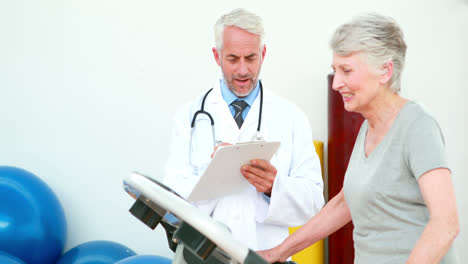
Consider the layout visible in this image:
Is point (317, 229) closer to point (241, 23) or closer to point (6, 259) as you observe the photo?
point (241, 23)

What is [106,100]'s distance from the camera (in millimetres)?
2904

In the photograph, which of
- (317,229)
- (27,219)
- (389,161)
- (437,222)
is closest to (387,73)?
(389,161)

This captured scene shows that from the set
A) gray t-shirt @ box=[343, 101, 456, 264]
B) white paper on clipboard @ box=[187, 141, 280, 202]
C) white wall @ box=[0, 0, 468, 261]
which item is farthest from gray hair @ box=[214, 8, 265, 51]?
white wall @ box=[0, 0, 468, 261]

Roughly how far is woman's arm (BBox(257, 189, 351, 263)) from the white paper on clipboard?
0.23 m

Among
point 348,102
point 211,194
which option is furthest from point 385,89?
point 211,194

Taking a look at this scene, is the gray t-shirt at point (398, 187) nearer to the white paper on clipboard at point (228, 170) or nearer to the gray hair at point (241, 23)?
the white paper on clipboard at point (228, 170)

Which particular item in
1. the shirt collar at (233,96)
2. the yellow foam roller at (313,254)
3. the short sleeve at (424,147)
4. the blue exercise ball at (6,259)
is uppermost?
the short sleeve at (424,147)

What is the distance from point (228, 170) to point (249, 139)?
258 mm

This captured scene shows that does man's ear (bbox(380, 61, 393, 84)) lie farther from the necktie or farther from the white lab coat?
the necktie

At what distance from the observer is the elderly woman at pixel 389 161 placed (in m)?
1.03

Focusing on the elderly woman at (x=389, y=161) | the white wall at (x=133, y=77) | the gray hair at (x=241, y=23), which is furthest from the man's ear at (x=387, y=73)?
the white wall at (x=133, y=77)

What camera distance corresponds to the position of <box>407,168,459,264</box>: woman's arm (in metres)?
1.01

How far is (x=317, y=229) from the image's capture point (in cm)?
143

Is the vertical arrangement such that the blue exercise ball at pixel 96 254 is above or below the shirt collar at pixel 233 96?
below
